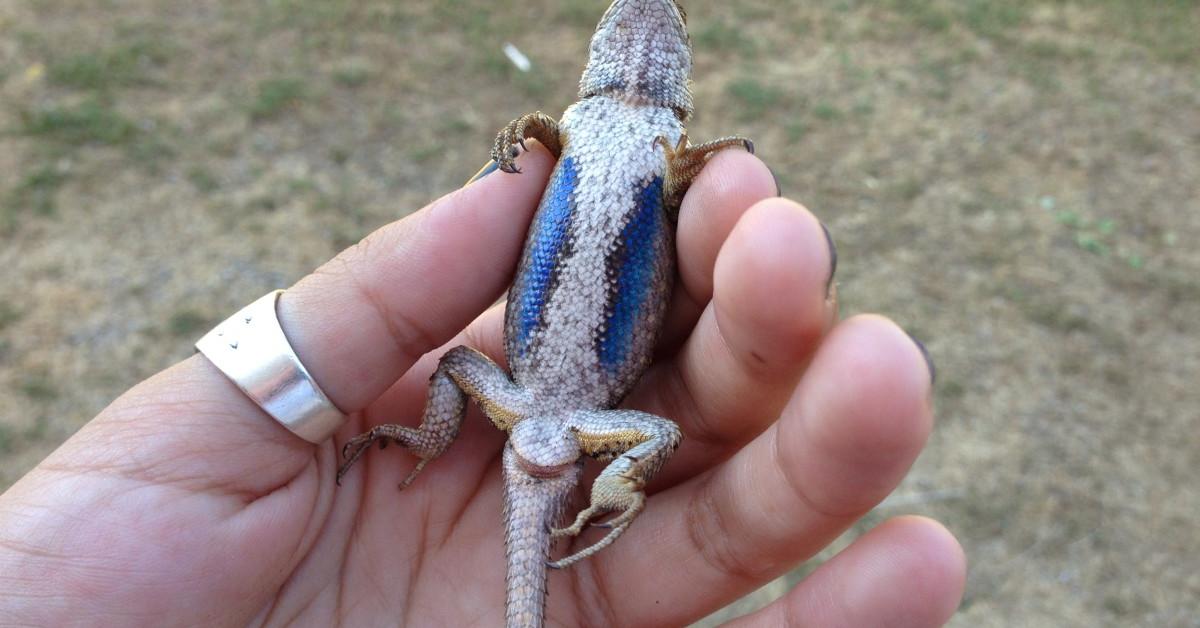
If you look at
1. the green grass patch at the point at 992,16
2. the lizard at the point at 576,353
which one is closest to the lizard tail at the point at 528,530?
the lizard at the point at 576,353

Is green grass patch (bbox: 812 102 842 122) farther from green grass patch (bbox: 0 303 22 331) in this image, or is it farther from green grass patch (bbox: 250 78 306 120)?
green grass patch (bbox: 0 303 22 331)

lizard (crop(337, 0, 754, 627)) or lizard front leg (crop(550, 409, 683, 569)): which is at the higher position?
lizard (crop(337, 0, 754, 627))

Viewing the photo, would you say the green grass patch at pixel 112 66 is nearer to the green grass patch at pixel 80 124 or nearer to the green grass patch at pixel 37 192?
the green grass patch at pixel 80 124

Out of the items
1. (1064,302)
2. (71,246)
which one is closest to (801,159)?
(1064,302)

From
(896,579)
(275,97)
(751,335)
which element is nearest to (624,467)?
(751,335)

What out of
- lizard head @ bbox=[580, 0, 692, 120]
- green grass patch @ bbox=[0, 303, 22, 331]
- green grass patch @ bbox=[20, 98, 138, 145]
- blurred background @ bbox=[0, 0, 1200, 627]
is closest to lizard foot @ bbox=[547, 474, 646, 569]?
lizard head @ bbox=[580, 0, 692, 120]
